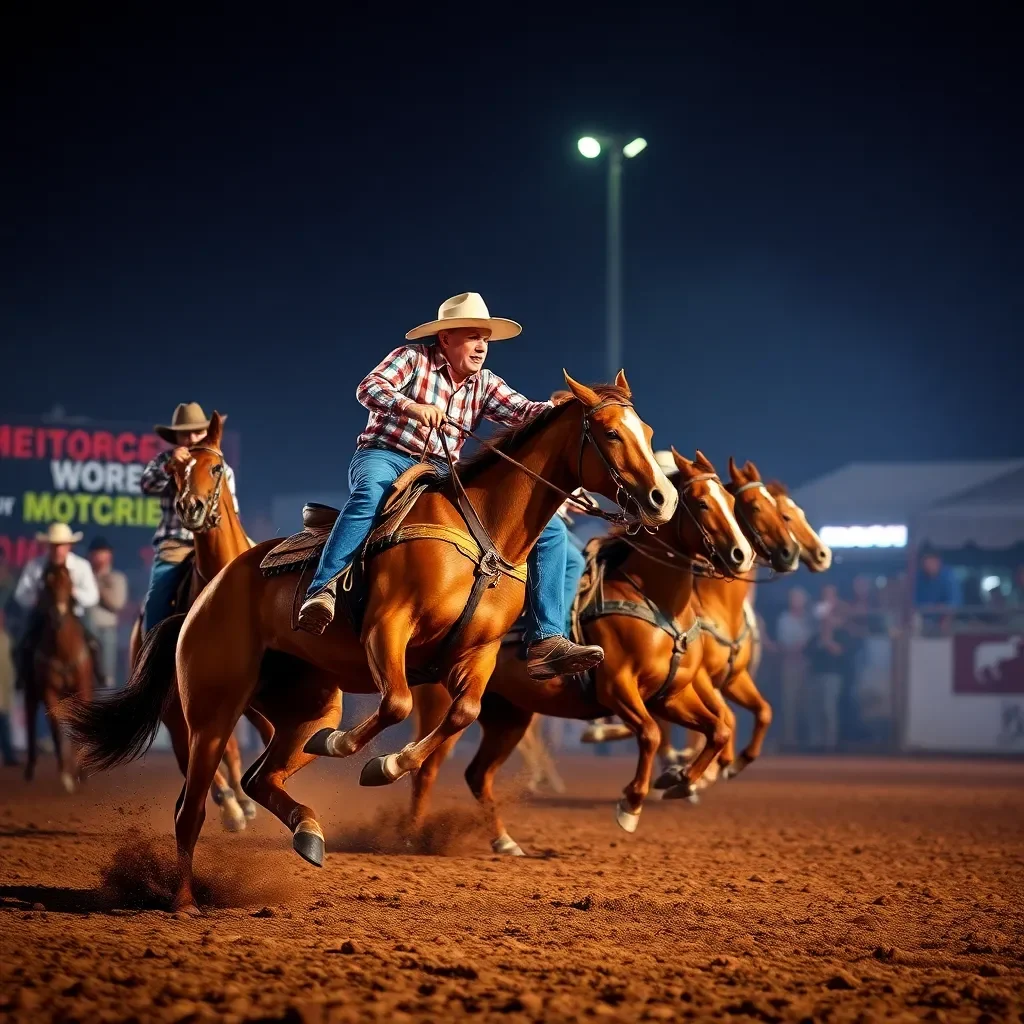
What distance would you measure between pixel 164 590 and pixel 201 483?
44.5 inches

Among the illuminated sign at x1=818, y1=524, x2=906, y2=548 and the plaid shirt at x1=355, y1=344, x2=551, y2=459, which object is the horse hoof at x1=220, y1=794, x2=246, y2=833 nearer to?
the plaid shirt at x1=355, y1=344, x2=551, y2=459

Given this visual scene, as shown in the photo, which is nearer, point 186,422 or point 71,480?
point 186,422

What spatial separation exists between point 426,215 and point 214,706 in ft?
166

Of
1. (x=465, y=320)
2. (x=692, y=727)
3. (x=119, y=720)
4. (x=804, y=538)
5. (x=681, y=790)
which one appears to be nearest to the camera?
(x=465, y=320)

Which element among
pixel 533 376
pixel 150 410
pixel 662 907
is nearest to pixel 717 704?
pixel 662 907

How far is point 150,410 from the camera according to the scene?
58562 millimetres

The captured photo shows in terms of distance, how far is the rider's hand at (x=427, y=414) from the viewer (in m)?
6.86

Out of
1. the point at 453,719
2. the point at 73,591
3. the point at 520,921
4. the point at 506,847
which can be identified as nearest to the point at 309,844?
the point at 453,719

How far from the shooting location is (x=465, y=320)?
23.7 feet

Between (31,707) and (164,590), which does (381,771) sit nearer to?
(164,590)

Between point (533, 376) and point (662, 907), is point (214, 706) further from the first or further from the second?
point (533, 376)

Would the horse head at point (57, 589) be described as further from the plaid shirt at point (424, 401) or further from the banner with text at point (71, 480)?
the plaid shirt at point (424, 401)

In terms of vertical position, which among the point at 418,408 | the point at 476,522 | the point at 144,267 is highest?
the point at 144,267

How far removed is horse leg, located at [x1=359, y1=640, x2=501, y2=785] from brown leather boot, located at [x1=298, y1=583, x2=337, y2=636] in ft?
0.91
